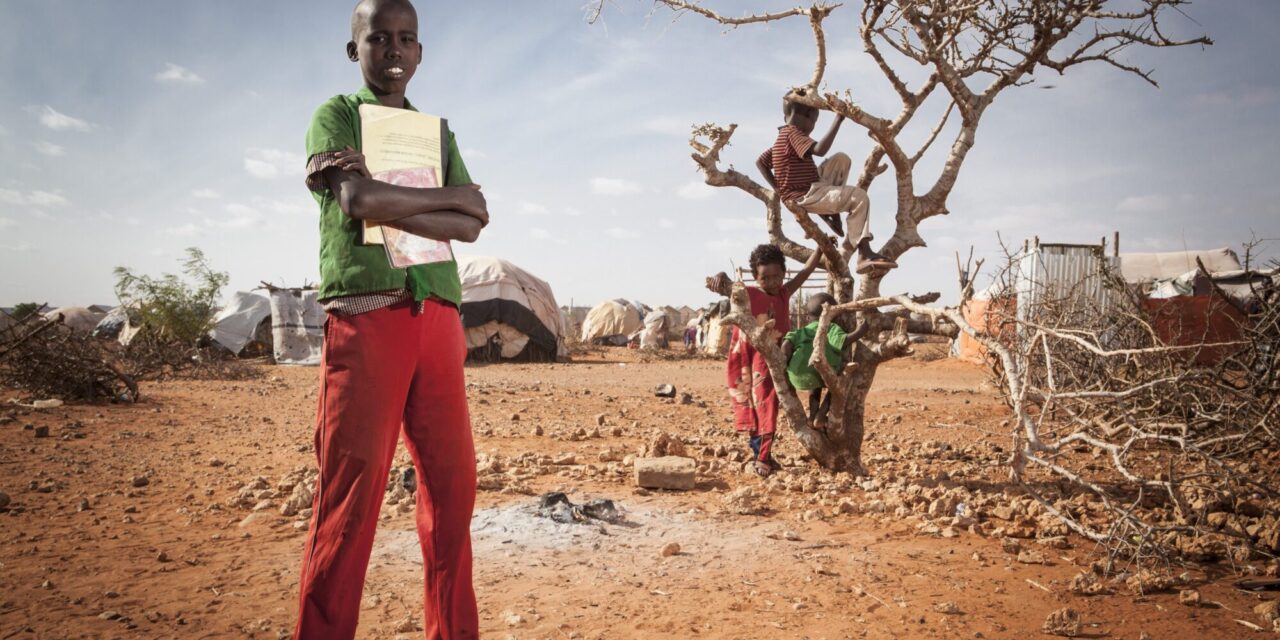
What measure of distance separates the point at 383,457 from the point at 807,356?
3576mm

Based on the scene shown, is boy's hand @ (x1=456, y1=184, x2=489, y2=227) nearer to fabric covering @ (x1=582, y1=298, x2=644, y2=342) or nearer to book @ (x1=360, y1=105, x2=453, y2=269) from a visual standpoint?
book @ (x1=360, y1=105, x2=453, y2=269)

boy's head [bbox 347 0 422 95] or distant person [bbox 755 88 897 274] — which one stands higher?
distant person [bbox 755 88 897 274]

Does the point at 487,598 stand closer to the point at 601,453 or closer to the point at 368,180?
the point at 368,180

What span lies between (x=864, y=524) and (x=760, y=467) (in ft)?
3.84

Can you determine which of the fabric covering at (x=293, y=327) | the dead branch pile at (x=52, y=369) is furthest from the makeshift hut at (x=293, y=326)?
the dead branch pile at (x=52, y=369)

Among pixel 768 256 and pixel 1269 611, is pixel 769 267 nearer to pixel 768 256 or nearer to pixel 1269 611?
pixel 768 256

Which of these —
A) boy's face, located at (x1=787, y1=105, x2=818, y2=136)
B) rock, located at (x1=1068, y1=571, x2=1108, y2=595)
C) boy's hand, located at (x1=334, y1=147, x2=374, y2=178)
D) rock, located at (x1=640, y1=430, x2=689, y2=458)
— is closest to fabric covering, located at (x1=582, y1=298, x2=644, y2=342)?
rock, located at (x1=640, y1=430, x2=689, y2=458)

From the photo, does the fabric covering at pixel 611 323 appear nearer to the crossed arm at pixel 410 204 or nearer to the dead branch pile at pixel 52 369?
the dead branch pile at pixel 52 369

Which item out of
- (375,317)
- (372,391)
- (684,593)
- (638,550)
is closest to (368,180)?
(375,317)

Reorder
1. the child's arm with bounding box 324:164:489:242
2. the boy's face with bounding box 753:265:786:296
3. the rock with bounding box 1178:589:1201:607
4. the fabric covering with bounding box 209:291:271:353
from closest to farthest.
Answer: the child's arm with bounding box 324:164:489:242 < the rock with bounding box 1178:589:1201:607 < the boy's face with bounding box 753:265:786:296 < the fabric covering with bounding box 209:291:271:353

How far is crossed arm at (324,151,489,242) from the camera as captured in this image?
154 centimetres

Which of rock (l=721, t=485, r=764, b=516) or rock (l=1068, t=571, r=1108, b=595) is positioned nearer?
rock (l=1068, t=571, r=1108, b=595)

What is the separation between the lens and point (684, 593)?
2.73 metres

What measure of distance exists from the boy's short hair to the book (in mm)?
3459
